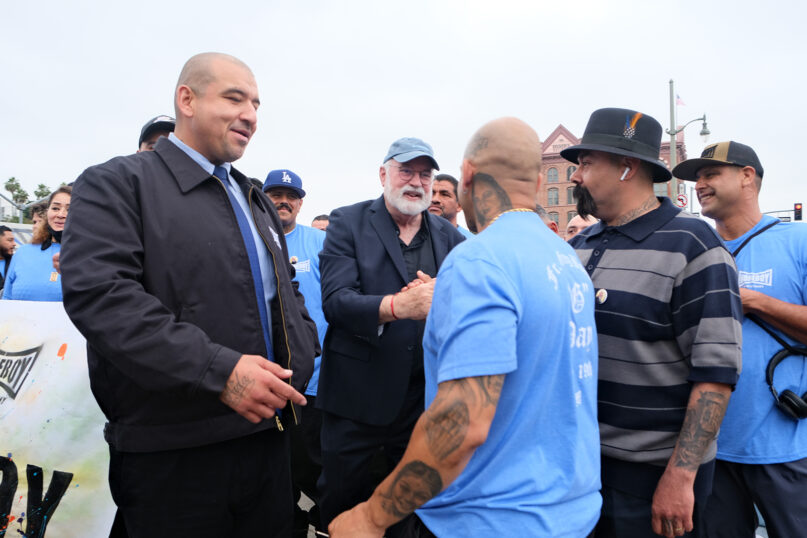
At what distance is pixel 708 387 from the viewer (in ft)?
6.56

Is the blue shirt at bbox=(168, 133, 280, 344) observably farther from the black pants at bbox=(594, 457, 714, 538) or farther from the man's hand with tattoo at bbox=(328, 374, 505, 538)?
the black pants at bbox=(594, 457, 714, 538)

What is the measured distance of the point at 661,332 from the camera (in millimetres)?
2119

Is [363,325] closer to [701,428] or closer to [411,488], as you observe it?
[411,488]

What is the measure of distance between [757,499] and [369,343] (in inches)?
→ 86.2

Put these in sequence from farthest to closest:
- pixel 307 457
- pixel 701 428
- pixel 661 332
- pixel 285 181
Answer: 1. pixel 285 181
2. pixel 307 457
3. pixel 661 332
4. pixel 701 428

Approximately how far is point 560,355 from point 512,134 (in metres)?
0.73

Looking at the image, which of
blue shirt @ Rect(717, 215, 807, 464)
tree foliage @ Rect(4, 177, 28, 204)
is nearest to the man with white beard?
blue shirt @ Rect(717, 215, 807, 464)

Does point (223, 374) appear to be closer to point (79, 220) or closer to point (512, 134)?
point (79, 220)

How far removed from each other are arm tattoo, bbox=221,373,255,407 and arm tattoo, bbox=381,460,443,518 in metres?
0.59

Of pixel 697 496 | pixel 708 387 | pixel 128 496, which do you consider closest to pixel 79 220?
pixel 128 496

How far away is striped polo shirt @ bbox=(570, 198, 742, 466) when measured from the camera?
79.6 inches

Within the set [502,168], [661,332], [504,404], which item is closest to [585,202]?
[661,332]

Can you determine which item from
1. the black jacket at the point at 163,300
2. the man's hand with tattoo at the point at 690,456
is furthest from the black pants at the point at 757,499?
the black jacket at the point at 163,300

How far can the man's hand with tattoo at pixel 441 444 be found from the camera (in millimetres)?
1276
